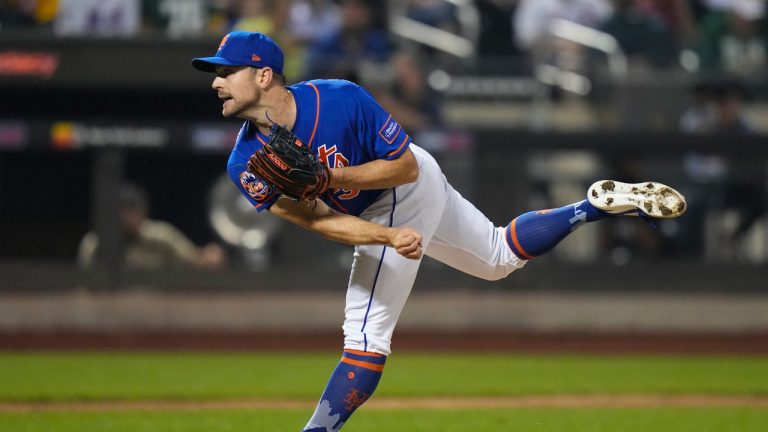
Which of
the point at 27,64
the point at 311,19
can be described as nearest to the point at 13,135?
the point at 27,64

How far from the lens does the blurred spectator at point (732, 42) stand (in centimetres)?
1199

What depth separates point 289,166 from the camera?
4.29m

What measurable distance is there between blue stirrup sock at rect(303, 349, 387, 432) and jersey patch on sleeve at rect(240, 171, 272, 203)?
71 centimetres

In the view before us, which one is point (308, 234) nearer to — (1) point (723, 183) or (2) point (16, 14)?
(2) point (16, 14)

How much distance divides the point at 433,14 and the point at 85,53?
12.5 feet

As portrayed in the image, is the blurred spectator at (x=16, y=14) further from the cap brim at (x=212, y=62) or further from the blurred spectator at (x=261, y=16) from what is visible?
the cap brim at (x=212, y=62)

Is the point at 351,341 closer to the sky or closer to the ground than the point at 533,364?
closer to the sky

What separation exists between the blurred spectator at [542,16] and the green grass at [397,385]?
150 inches

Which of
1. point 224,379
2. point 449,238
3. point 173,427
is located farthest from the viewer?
point 224,379

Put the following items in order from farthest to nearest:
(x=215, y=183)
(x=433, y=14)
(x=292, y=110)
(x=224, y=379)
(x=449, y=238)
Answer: (x=433, y=14), (x=215, y=183), (x=224, y=379), (x=449, y=238), (x=292, y=110)

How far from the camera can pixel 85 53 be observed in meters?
10.1

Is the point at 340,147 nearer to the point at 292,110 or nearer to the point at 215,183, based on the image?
the point at 292,110

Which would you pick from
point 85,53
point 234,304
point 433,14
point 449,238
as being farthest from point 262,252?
point 449,238

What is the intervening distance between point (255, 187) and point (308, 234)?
20.4 feet
